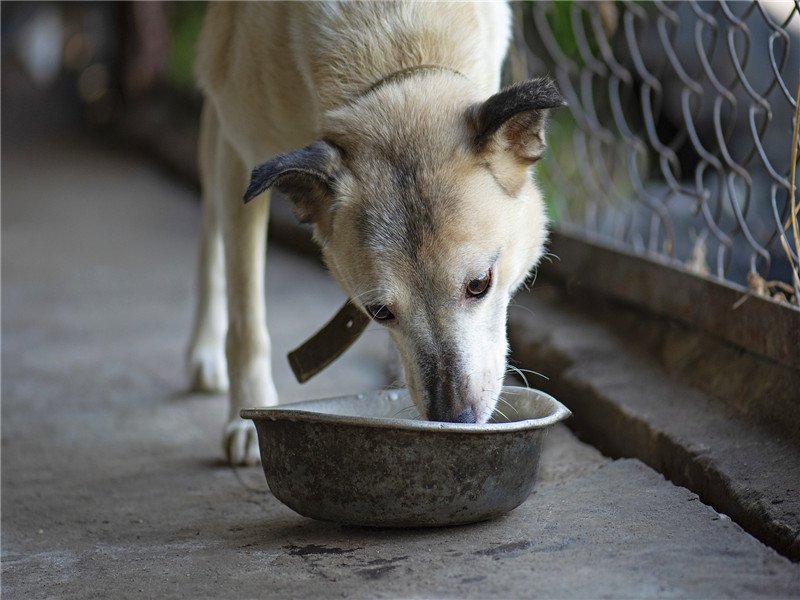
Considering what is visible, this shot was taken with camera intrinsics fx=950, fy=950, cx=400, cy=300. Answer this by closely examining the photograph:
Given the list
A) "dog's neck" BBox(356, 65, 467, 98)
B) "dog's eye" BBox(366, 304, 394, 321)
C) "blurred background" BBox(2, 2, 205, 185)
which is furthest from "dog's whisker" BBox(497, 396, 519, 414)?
"blurred background" BBox(2, 2, 205, 185)

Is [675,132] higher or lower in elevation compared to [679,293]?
higher

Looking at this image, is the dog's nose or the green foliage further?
the green foliage

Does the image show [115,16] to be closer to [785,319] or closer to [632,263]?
[632,263]

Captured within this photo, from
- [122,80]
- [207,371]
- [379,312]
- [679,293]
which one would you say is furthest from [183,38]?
[379,312]

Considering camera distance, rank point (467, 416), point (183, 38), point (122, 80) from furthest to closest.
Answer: point (122, 80) < point (183, 38) < point (467, 416)

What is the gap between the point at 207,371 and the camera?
3.85 m

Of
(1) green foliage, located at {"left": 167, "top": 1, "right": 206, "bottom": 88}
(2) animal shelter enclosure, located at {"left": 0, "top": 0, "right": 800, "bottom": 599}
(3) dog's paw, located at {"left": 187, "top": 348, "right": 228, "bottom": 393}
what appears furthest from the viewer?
(1) green foliage, located at {"left": 167, "top": 1, "right": 206, "bottom": 88}

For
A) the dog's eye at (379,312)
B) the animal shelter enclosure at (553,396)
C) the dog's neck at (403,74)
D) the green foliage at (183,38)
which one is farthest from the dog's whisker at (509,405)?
the green foliage at (183,38)

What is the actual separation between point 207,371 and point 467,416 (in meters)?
1.86

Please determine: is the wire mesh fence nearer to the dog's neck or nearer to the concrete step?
the concrete step

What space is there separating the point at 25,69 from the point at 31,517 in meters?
14.7

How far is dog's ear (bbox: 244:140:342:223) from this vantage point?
222 cm

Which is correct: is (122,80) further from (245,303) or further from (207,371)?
(245,303)

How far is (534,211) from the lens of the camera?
2.71 meters
